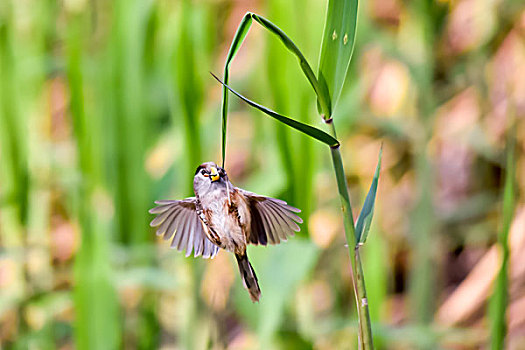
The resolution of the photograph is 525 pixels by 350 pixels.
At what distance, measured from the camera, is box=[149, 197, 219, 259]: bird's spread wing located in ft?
0.58

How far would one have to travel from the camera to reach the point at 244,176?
128 cm

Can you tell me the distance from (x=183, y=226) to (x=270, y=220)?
1.3 inches

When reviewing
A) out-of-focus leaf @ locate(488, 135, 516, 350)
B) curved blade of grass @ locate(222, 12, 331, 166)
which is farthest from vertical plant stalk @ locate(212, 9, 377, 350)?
out-of-focus leaf @ locate(488, 135, 516, 350)

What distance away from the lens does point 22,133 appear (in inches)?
29.6

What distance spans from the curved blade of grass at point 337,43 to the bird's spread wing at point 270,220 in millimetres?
42

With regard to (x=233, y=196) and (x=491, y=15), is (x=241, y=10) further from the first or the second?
(x=233, y=196)

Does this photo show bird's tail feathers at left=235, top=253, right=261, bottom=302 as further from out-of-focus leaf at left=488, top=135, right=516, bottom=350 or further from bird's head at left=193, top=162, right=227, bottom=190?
out-of-focus leaf at left=488, top=135, right=516, bottom=350

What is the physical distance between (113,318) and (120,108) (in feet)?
0.80

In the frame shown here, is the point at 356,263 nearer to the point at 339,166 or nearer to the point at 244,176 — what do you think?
the point at 339,166

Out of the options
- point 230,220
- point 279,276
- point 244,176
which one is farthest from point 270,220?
point 244,176

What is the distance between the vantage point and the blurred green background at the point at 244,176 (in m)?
0.51

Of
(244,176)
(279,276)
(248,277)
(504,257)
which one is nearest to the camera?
(248,277)

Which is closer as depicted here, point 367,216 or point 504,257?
point 367,216

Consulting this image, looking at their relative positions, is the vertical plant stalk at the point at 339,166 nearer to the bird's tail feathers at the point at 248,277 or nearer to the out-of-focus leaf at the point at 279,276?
the bird's tail feathers at the point at 248,277
